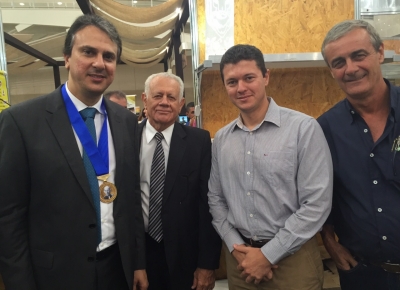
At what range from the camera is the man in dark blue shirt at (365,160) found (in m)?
1.44

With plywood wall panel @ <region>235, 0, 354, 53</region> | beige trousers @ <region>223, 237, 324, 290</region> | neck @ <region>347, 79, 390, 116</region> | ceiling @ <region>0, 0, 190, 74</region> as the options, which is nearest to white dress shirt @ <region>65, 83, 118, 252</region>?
beige trousers @ <region>223, 237, 324, 290</region>

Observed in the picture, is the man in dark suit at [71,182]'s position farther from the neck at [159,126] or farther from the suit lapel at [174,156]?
the neck at [159,126]

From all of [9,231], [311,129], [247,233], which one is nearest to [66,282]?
[9,231]

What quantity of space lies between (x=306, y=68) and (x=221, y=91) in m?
0.92

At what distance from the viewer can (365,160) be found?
4.87ft

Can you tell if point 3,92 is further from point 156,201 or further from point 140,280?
point 140,280

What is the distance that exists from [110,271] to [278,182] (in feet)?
3.15

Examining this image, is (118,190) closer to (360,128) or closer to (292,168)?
(292,168)

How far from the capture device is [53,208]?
1363 mm

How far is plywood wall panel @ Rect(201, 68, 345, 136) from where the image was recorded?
9.94 ft

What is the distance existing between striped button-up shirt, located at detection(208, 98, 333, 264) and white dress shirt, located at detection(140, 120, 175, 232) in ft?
1.46

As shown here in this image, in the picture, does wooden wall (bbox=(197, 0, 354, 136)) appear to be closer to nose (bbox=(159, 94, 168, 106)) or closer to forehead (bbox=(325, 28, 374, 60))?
nose (bbox=(159, 94, 168, 106))

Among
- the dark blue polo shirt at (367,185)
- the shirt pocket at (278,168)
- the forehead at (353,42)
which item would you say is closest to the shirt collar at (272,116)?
the shirt pocket at (278,168)

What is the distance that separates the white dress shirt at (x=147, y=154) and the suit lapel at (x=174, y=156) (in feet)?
0.16
